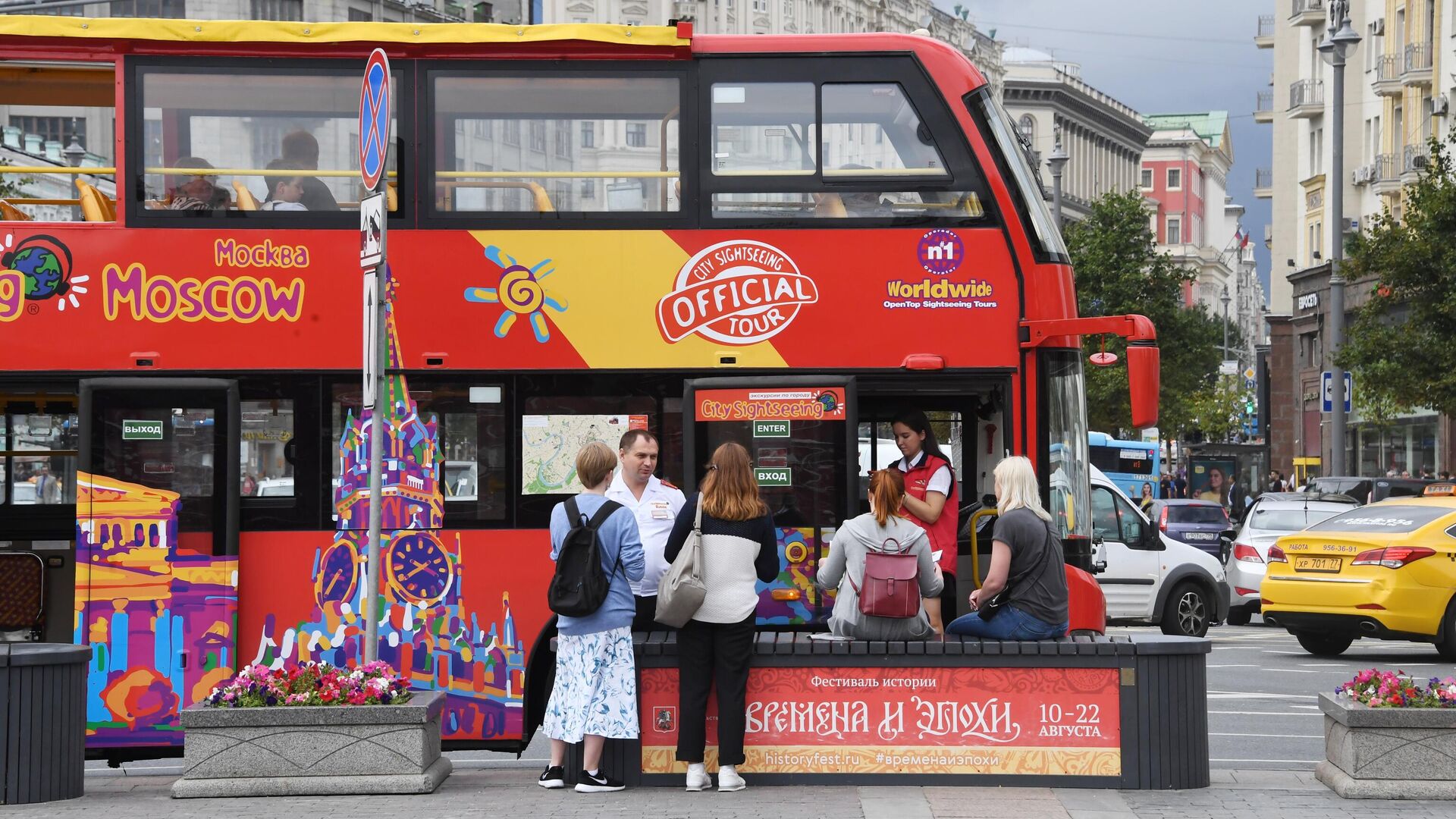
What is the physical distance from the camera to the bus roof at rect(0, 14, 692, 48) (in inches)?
405

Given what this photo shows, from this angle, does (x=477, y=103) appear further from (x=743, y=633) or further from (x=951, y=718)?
(x=951, y=718)

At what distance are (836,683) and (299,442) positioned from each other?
131 inches

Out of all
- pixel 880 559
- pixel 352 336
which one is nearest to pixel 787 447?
pixel 880 559

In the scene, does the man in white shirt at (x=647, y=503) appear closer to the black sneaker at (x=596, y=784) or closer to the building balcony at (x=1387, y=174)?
the black sneaker at (x=596, y=784)

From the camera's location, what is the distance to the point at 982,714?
375 inches

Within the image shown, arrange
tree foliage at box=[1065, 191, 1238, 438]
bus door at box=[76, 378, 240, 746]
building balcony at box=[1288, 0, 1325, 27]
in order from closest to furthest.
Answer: bus door at box=[76, 378, 240, 746], tree foliage at box=[1065, 191, 1238, 438], building balcony at box=[1288, 0, 1325, 27]

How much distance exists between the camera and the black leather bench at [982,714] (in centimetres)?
948

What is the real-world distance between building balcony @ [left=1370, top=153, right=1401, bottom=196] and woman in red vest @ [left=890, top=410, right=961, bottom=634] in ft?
151

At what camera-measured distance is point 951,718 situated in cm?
953

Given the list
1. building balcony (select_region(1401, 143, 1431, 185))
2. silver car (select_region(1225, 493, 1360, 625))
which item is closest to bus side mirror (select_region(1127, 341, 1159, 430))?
silver car (select_region(1225, 493, 1360, 625))

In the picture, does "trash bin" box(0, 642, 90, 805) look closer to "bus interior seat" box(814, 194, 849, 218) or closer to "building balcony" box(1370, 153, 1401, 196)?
"bus interior seat" box(814, 194, 849, 218)

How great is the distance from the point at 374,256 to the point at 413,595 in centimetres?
214

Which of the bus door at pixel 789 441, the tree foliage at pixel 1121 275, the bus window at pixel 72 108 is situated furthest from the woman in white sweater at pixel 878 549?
the tree foliage at pixel 1121 275

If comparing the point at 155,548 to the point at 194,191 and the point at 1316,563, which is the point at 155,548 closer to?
the point at 194,191
